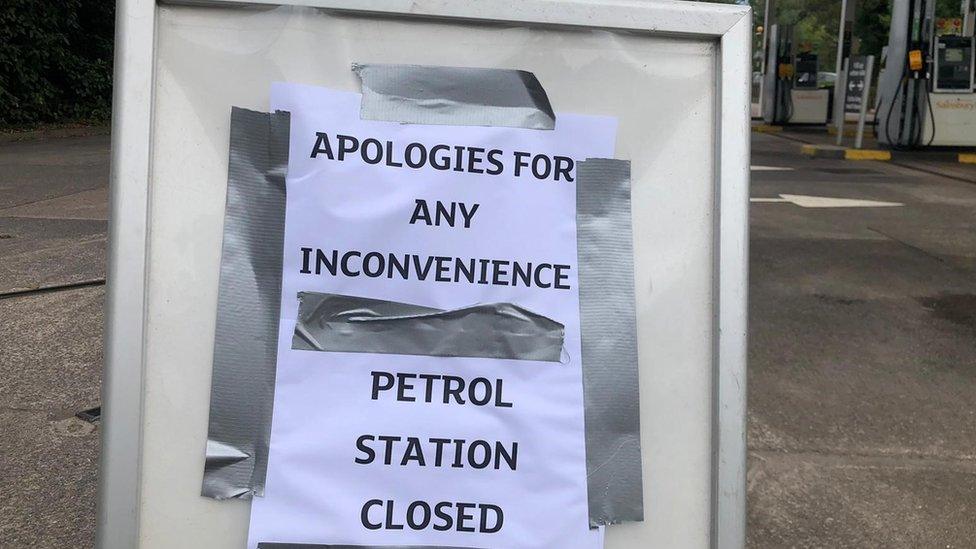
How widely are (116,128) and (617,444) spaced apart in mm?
1038

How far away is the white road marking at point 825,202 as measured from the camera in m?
10.6

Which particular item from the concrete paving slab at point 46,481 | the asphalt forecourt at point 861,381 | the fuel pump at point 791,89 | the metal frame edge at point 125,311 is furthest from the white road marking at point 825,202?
the fuel pump at point 791,89

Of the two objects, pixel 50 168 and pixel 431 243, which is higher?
pixel 50 168

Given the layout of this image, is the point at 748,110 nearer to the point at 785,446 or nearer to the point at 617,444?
the point at 617,444

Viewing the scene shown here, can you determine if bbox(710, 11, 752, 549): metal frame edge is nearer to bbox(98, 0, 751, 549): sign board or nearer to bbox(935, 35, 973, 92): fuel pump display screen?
bbox(98, 0, 751, 549): sign board

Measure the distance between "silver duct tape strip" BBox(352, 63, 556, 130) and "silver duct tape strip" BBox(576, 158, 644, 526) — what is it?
154 mm

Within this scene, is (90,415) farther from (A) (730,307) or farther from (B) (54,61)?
(B) (54,61)

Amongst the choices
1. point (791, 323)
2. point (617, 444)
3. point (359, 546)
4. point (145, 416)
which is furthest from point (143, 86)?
point (791, 323)

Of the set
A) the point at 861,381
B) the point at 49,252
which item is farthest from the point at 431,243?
the point at 49,252

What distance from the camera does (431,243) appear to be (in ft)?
5.80

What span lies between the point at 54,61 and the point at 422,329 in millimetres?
21087

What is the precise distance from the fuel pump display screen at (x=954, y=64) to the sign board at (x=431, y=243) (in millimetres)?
17016

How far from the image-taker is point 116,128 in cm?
168

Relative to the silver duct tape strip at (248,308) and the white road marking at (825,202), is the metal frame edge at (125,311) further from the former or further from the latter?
the white road marking at (825,202)
